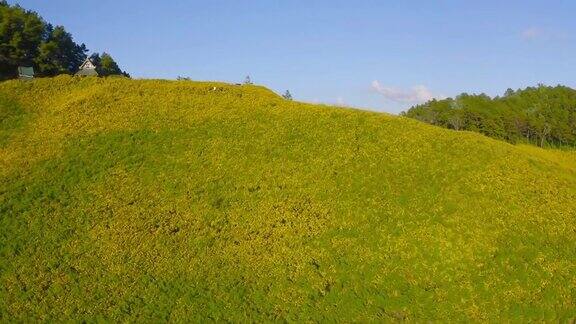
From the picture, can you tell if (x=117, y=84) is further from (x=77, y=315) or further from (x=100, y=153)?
(x=77, y=315)

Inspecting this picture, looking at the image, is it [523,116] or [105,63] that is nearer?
[523,116]

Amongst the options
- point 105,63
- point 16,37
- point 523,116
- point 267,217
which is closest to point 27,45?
point 16,37

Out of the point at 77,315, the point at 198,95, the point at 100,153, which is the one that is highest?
the point at 198,95

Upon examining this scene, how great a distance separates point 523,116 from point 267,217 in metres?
49.2

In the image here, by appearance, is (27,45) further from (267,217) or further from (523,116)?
(523,116)

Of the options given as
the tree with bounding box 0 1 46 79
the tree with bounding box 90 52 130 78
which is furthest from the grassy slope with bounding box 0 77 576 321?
the tree with bounding box 90 52 130 78

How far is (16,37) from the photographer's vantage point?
58094mm

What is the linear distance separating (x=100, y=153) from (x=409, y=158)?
14.9 metres

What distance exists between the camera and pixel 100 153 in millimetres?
27328

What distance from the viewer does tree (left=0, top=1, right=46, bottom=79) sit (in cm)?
5788

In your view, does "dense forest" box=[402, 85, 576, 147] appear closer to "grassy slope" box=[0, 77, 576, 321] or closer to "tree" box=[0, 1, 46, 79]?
"grassy slope" box=[0, 77, 576, 321]

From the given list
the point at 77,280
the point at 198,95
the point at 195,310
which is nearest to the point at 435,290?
the point at 195,310

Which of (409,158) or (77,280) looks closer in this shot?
(77,280)

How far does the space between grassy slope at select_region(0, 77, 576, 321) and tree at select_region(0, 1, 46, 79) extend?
28136mm
